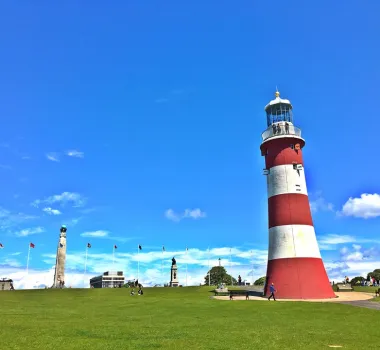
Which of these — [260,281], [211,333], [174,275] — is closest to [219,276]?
[260,281]

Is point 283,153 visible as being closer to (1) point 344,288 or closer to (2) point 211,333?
(1) point 344,288

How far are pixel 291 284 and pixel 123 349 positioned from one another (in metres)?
26.6

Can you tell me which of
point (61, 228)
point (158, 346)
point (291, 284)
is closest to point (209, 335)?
point (158, 346)

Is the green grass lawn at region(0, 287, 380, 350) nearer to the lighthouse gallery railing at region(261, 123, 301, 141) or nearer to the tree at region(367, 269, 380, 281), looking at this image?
the lighthouse gallery railing at region(261, 123, 301, 141)

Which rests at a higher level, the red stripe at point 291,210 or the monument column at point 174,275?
the red stripe at point 291,210

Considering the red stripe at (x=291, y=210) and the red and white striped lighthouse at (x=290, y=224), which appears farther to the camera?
the red stripe at (x=291, y=210)

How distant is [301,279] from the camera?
34219 mm

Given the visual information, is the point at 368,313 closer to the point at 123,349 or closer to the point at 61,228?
the point at 123,349

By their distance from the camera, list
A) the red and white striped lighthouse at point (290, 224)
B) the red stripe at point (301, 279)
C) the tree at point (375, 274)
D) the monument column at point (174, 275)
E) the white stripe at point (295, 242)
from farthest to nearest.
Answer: the tree at point (375, 274), the monument column at point (174, 275), the white stripe at point (295, 242), the red and white striped lighthouse at point (290, 224), the red stripe at point (301, 279)

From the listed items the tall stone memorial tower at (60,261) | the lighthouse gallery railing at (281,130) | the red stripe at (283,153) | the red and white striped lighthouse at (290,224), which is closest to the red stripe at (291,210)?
the red and white striped lighthouse at (290,224)

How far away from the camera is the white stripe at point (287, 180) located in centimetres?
3666

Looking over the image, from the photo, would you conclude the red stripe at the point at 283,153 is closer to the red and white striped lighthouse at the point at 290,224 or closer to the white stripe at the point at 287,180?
the red and white striped lighthouse at the point at 290,224

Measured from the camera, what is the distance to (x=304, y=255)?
3469cm

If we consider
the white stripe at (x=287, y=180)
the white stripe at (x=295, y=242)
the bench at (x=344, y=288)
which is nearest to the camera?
the white stripe at (x=295, y=242)
